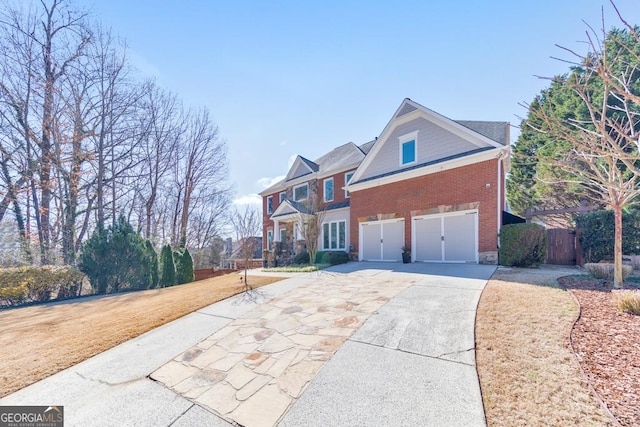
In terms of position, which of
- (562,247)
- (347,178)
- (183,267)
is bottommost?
(183,267)

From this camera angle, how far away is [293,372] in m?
3.36

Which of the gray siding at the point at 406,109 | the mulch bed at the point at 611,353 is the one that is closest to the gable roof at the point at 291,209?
the gray siding at the point at 406,109

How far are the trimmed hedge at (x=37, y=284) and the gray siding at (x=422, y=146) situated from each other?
15055 mm

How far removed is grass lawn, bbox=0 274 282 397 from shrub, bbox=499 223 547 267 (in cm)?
933

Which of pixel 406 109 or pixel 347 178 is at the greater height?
pixel 406 109

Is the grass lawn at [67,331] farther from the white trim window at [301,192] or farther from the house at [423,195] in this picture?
the white trim window at [301,192]

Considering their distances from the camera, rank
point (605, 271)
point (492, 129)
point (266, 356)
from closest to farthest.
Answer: point (266, 356) < point (605, 271) < point (492, 129)

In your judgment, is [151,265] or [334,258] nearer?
[151,265]

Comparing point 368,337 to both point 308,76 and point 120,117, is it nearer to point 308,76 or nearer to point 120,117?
point 308,76

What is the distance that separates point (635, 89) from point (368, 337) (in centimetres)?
1774

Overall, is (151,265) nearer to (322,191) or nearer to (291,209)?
(291,209)

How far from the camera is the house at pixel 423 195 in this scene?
1082 cm

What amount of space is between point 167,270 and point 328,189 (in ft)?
37.4

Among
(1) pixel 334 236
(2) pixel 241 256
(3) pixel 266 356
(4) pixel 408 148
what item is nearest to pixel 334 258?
(1) pixel 334 236
